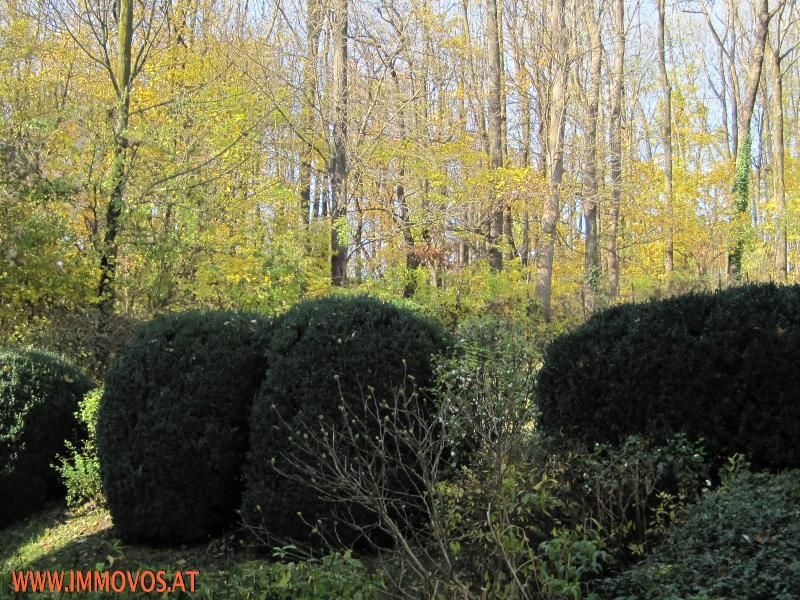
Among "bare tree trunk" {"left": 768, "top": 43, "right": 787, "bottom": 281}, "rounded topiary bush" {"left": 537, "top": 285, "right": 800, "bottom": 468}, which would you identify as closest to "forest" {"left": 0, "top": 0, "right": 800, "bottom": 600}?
"rounded topiary bush" {"left": 537, "top": 285, "right": 800, "bottom": 468}

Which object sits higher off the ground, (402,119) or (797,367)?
(402,119)

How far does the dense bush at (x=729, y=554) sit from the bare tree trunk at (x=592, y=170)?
13.2 m

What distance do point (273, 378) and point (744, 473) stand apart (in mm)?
3002

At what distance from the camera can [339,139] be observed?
13.2m

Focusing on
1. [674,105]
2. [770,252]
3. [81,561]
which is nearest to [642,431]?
[81,561]

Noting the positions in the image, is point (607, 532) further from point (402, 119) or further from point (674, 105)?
point (674, 105)

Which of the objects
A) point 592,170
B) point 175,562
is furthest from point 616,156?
point 175,562

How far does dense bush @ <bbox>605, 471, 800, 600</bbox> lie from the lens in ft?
9.46

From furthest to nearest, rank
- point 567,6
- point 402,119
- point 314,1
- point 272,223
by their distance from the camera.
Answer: point 567,6 → point 402,119 → point 314,1 → point 272,223

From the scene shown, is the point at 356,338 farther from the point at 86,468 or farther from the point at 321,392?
the point at 86,468

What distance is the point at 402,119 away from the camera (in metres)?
14.9

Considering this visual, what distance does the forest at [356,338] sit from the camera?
3656 millimetres

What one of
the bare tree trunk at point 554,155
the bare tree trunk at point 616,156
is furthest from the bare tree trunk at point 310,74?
the bare tree trunk at point 616,156

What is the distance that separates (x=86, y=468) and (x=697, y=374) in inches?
200
